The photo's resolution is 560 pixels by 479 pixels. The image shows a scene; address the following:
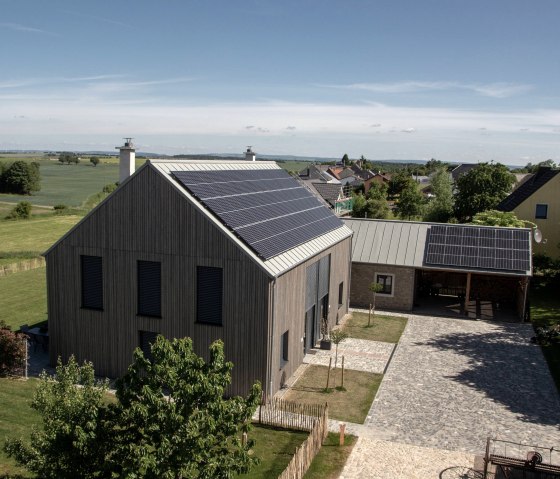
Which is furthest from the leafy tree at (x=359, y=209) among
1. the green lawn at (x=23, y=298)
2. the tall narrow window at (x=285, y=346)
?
the tall narrow window at (x=285, y=346)

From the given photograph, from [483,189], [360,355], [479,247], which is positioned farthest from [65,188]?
[360,355]

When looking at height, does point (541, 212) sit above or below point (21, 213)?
above

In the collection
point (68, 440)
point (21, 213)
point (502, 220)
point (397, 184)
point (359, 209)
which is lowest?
point (21, 213)

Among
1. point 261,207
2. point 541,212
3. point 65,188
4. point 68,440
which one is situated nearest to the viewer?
point 68,440

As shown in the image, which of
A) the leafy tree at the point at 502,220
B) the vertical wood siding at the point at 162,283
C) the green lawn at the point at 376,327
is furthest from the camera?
the leafy tree at the point at 502,220

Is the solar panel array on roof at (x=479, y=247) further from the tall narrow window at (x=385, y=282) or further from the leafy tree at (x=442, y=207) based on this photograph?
the leafy tree at (x=442, y=207)

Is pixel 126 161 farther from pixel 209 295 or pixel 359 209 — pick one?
pixel 359 209

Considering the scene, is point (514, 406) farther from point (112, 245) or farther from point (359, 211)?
point (359, 211)
